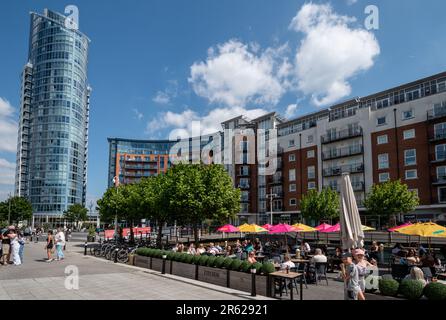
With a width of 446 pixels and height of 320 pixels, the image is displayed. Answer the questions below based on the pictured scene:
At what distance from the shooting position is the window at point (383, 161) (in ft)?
146

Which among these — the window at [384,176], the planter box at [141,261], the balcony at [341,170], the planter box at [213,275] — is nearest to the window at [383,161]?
the window at [384,176]

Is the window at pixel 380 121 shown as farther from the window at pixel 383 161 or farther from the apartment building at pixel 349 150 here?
the window at pixel 383 161

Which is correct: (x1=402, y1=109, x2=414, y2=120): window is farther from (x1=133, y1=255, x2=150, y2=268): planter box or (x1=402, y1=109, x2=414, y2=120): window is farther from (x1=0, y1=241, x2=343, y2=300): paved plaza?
(x1=133, y1=255, x2=150, y2=268): planter box

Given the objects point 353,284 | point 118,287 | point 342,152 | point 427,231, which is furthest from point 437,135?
point 118,287

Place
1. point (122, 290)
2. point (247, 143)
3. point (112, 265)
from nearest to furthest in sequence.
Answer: point (122, 290), point (112, 265), point (247, 143)

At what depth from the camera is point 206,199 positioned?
73.1 ft

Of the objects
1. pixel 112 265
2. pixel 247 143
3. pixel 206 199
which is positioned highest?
pixel 247 143

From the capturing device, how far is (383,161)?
45.0 metres

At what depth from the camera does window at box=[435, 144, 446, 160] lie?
129ft

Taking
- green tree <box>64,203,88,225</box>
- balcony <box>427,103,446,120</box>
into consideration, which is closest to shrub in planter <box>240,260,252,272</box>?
balcony <box>427,103,446,120</box>
